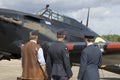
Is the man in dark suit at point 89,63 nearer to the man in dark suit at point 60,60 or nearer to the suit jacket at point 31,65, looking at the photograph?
the man in dark suit at point 60,60

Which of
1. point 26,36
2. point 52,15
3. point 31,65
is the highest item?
point 52,15

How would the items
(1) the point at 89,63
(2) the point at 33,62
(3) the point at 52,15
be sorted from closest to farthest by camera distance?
(1) the point at 89,63, (2) the point at 33,62, (3) the point at 52,15

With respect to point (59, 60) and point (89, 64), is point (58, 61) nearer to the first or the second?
point (59, 60)

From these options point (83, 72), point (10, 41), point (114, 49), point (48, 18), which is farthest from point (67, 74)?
point (48, 18)

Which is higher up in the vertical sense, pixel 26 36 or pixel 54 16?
pixel 54 16

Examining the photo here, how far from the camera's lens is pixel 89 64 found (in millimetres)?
7164

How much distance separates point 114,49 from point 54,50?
12.6 feet

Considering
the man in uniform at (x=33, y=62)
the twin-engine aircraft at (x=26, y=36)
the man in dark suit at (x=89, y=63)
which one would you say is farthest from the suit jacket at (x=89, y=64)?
the twin-engine aircraft at (x=26, y=36)

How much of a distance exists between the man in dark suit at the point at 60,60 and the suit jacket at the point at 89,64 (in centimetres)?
29

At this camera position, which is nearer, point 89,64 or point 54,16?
point 89,64

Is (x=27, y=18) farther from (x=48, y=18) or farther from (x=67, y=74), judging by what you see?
(x=67, y=74)

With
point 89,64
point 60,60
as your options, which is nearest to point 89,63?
point 89,64

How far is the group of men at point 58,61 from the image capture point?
7.15 meters

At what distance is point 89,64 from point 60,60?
0.56 m
